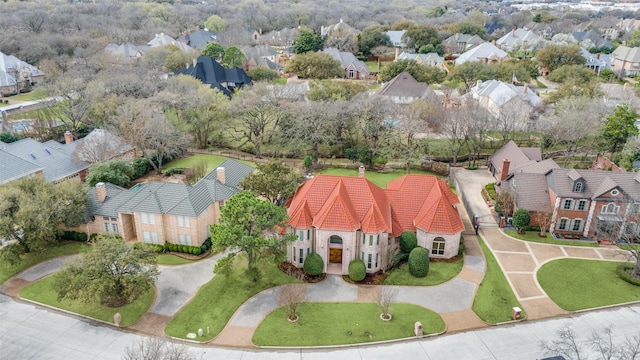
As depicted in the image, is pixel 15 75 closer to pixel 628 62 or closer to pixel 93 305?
pixel 93 305

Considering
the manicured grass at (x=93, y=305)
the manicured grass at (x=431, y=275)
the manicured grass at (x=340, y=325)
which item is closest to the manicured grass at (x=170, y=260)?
the manicured grass at (x=93, y=305)

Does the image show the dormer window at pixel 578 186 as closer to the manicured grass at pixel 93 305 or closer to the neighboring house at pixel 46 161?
the manicured grass at pixel 93 305

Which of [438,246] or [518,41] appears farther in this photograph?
[518,41]

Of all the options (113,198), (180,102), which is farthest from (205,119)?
(113,198)

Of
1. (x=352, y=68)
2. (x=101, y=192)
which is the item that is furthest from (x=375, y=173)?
(x=352, y=68)

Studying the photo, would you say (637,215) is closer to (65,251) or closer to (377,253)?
(377,253)

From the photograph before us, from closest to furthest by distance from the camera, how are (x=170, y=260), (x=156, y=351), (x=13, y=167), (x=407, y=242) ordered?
(x=156, y=351)
(x=407, y=242)
(x=170, y=260)
(x=13, y=167)
